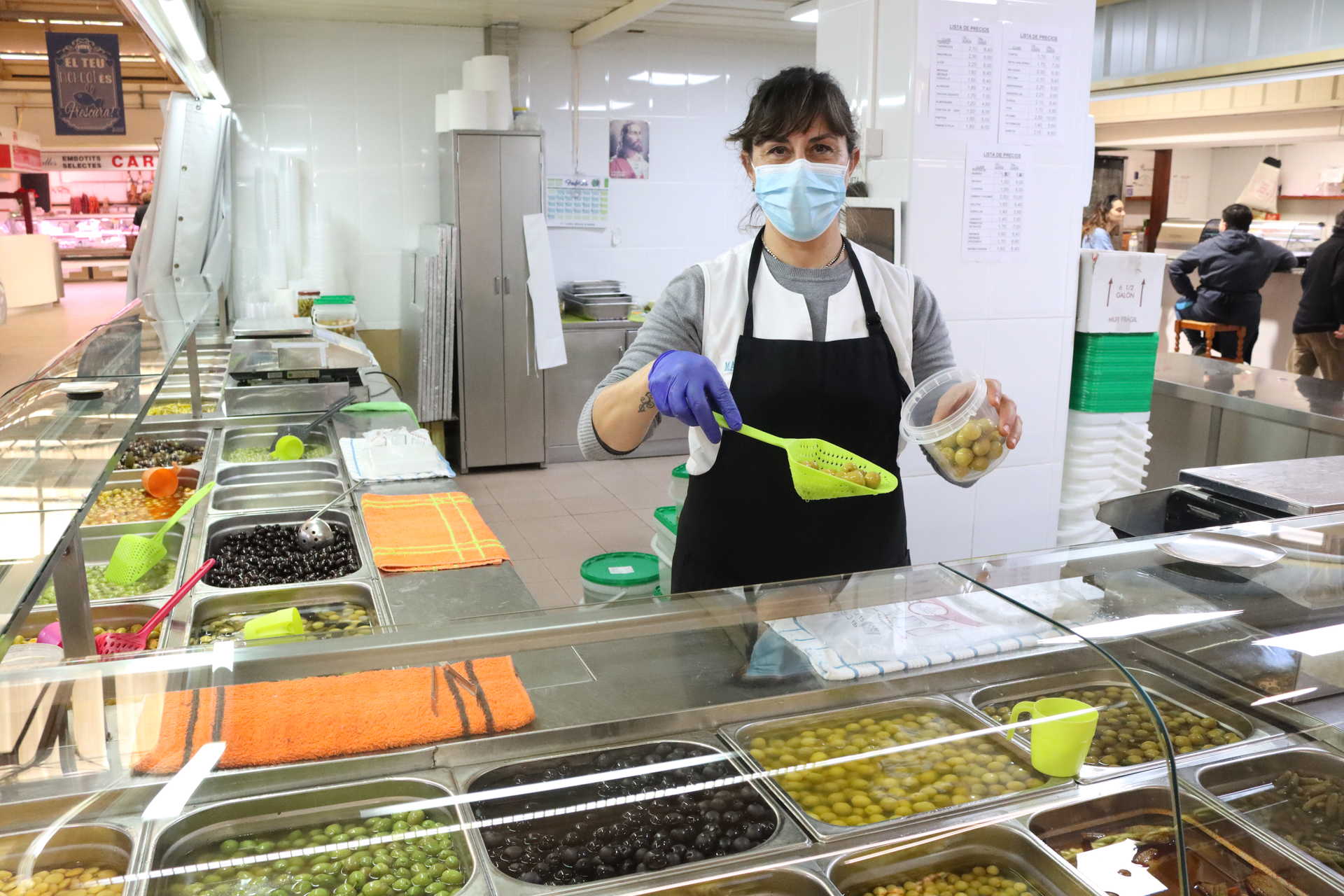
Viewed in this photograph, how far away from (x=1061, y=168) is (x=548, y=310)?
419 centimetres

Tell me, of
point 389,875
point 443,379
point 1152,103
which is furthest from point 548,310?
point 1152,103

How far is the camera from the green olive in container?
194 centimetres

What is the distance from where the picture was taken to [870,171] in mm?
3664

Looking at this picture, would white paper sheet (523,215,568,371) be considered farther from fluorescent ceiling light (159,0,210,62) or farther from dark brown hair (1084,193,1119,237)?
dark brown hair (1084,193,1119,237)

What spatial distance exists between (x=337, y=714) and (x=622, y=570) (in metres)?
2.10

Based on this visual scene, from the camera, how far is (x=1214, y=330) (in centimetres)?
918

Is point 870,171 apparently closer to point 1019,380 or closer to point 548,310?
point 1019,380

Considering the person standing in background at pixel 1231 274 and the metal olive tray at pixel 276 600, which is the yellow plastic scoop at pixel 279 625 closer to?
the metal olive tray at pixel 276 600

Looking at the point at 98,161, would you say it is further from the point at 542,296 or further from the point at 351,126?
the point at 542,296

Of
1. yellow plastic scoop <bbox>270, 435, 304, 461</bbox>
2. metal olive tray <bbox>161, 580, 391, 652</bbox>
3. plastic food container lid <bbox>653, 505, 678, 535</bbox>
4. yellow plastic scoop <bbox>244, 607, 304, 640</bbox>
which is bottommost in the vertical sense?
plastic food container lid <bbox>653, 505, 678, 535</bbox>

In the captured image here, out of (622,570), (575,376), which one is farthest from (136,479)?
(575,376)

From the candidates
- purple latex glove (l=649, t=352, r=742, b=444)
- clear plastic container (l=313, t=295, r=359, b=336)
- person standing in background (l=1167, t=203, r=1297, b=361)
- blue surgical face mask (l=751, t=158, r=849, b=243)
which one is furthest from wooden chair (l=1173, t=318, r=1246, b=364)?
purple latex glove (l=649, t=352, r=742, b=444)

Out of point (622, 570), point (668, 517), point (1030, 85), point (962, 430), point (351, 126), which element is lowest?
point (622, 570)

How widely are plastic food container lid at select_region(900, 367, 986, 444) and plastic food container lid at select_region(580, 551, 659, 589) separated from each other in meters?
1.52
